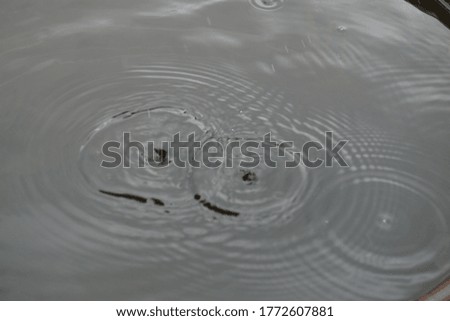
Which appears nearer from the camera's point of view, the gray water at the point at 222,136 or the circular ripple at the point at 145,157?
the gray water at the point at 222,136

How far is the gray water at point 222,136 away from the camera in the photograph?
Result: 1959 mm

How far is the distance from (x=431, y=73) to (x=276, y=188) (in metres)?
0.98

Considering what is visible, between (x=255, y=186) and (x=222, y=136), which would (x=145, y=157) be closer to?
(x=222, y=136)

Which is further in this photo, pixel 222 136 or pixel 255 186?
pixel 222 136

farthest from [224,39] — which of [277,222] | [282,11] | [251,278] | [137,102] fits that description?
[251,278]

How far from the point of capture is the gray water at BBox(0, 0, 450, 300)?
6.43 ft

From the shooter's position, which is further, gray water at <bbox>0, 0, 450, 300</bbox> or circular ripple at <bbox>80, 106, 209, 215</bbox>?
circular ripple at <bbox>80, 106, 209, 215</bbox>

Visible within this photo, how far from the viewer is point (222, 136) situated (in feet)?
7.59

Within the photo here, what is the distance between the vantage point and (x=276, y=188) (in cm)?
216

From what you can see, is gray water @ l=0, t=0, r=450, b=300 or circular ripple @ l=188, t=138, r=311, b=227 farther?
circular ripple @ l=188, t=138, r=311, b=227

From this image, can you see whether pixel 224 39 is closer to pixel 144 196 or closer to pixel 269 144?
pixel 269 144

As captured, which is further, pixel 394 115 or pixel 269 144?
pixel 394 115

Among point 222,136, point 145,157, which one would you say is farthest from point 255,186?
point 145,157

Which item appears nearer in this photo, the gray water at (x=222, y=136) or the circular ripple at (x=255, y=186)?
the gray water at (x=222, y=136)
